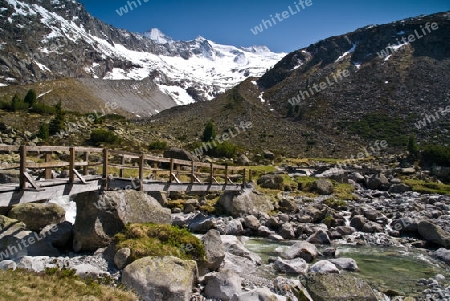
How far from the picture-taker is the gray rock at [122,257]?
1196 cm

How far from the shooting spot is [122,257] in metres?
12.0

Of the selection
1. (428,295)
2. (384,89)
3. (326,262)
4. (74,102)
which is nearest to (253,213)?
(326,262)

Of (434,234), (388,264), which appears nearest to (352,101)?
(434,234)

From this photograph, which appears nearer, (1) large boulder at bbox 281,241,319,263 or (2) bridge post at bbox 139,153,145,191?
(1) large boulder at bbox 281,241,319,263

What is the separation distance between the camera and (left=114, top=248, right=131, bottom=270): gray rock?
471 inches

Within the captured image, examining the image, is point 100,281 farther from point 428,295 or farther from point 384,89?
point 384,89

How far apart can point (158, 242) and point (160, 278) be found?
2843 millimetres

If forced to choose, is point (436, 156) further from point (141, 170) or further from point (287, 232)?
point (141, 170)

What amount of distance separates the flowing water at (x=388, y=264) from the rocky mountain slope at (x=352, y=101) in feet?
247

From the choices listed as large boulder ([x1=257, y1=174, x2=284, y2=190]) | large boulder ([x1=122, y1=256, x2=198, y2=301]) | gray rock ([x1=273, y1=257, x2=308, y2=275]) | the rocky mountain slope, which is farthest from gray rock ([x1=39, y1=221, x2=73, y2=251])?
the rocky mountain slope

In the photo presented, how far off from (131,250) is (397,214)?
22.9 m

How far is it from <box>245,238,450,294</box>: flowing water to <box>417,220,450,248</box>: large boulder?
1673 millimetres

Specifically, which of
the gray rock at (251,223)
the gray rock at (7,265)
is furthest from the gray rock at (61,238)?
the gray rock at (251,223)

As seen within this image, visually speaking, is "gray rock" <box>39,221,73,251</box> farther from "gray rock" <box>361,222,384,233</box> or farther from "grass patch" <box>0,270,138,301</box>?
"gray rock" <box>361,222,384,233</box>
